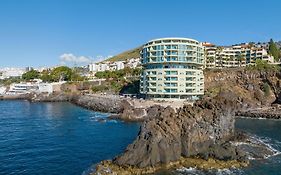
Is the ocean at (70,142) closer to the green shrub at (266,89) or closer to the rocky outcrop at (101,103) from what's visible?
the rocky outcrop at (101,103)

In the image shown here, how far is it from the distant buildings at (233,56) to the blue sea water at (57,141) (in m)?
86.4

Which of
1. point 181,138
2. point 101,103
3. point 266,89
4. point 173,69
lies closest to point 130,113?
point 101,103

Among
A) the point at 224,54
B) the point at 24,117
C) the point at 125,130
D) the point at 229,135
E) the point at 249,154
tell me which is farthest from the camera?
the point at 224,54

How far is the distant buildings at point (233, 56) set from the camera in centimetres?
15950

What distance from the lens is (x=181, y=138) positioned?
2032 inches

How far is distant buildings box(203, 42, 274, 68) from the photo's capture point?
159500 mm

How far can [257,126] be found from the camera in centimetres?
8419

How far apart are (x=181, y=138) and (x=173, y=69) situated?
6177 cm

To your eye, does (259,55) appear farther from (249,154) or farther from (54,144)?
(54,144)

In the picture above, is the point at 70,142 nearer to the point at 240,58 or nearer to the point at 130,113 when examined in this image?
the point at 130,113

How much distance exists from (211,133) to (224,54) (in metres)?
119

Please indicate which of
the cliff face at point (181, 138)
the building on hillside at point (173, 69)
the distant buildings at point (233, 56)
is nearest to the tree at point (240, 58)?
the distant buildings at point (233, 56)

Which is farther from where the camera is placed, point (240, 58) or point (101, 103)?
point (240, 58)

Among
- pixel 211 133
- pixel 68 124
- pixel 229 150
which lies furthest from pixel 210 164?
pixel 68 124
